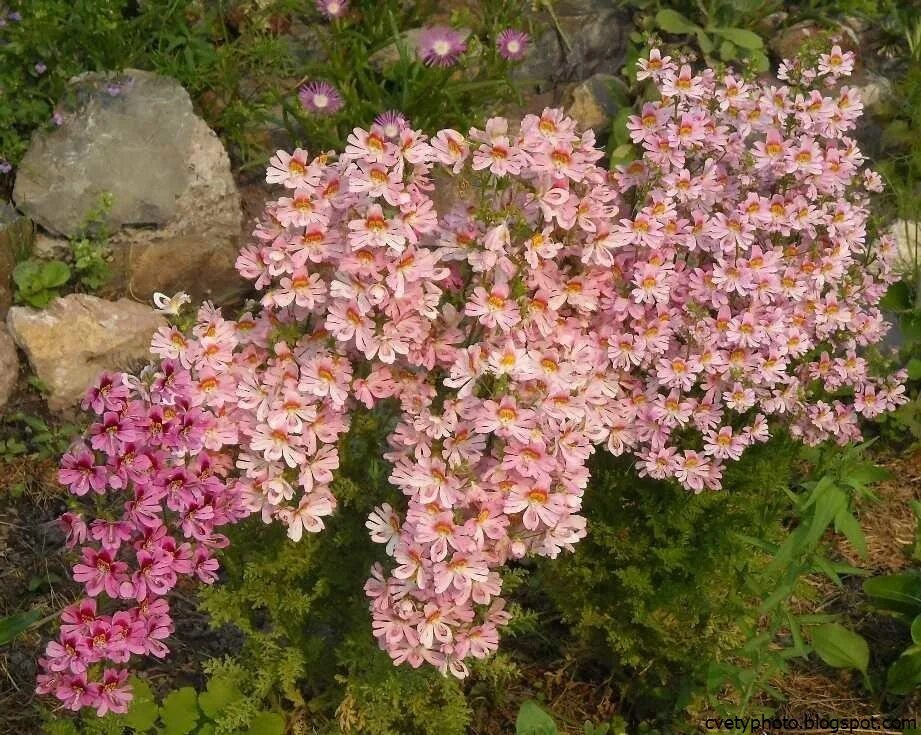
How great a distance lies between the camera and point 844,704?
2.81 m

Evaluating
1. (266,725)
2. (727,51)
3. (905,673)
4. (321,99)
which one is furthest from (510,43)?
(266,725)

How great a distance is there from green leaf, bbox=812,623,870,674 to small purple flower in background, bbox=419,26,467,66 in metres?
2.47

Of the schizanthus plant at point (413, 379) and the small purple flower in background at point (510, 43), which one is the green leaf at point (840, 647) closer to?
the schizanthus plant at point (413, 379)

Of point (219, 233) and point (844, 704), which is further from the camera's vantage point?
point (219, 233)

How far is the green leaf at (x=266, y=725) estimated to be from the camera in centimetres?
223

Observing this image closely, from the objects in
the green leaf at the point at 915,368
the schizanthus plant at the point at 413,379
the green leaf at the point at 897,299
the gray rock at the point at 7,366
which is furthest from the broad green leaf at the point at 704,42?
the gray rock at the point at 7,366

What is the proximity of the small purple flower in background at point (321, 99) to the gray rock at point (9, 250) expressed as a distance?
1135 millimetres

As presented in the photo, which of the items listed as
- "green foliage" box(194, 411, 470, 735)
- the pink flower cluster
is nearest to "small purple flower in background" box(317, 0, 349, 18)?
"green foliage" box(194, 411, 470, 735)

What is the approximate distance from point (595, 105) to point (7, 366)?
2602 millimetres

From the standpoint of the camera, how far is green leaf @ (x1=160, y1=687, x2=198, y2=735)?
87.8 inches

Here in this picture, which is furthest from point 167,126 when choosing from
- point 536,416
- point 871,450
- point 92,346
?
point 871,450

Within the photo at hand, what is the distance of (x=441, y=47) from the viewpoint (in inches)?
151

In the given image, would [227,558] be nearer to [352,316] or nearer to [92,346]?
[352,316]

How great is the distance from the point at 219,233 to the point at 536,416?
2.34 metres
